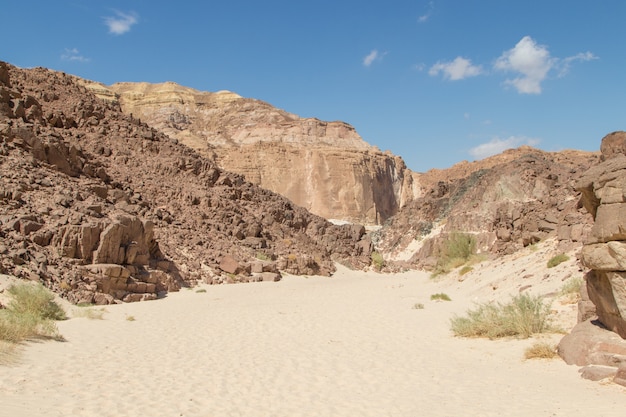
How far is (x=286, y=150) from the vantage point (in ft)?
243

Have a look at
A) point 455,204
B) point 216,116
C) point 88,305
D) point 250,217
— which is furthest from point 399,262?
point 216,116

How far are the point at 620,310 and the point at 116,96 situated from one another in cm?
9149

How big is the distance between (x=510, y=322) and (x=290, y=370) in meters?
4.13

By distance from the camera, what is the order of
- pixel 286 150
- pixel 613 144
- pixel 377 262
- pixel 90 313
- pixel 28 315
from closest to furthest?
pixel 28 315 → pixel 90 313 → pixel 613 144 → pixel 377 262 → pixel 286 150

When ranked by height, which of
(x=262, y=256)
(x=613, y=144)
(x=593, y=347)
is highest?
(x=613, y=144)

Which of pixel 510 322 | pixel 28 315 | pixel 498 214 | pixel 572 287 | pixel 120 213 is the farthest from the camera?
pixel 498 214

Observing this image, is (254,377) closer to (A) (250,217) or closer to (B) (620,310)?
(B) (620,310)

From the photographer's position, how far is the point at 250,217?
3228cm

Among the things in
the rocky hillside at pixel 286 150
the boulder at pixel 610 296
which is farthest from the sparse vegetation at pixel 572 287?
the rocky hillside at pixel 286 150

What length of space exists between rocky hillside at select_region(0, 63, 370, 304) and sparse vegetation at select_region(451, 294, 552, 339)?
9.89m

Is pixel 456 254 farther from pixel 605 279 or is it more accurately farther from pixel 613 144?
pixel 605 279

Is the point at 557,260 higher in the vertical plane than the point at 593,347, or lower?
higher

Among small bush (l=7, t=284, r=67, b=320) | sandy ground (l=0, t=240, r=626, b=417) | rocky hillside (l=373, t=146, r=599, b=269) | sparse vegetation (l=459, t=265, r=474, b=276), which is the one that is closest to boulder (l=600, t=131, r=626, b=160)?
rocky hillside (l=373, t=146, r=599, b=269)

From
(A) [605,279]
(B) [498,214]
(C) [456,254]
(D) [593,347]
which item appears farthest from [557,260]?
(B) [498,214]
